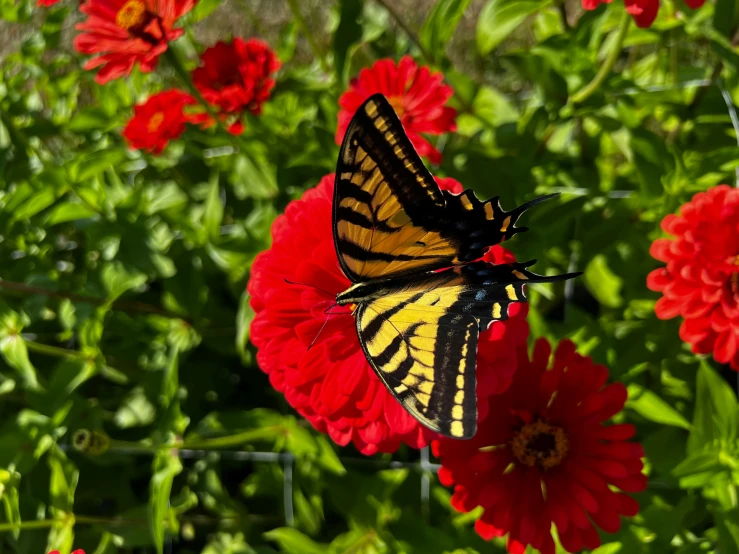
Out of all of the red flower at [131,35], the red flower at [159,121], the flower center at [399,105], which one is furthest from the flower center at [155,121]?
the flower center at [399,105]

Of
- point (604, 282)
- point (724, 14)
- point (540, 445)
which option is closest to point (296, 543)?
point (540, 445)

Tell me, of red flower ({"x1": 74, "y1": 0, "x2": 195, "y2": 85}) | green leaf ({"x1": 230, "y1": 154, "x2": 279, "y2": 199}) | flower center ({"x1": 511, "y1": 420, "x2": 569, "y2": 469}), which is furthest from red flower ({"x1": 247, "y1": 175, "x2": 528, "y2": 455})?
green leaf ({"x1": 230, "y1": 154, "x2": 279, "y2": 199})

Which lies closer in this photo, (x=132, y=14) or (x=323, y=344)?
(x=323, y=344)

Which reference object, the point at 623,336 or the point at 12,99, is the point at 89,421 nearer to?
the point at 12,99

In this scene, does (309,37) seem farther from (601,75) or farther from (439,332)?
(439,332)

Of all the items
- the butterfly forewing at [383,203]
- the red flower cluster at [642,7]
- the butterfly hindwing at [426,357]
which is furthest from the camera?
the red flower cluster at [642,7]

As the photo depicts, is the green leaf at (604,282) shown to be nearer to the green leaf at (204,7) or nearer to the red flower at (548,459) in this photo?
the red flower at (548,459)

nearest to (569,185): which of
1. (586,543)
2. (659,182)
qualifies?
(659,182)
